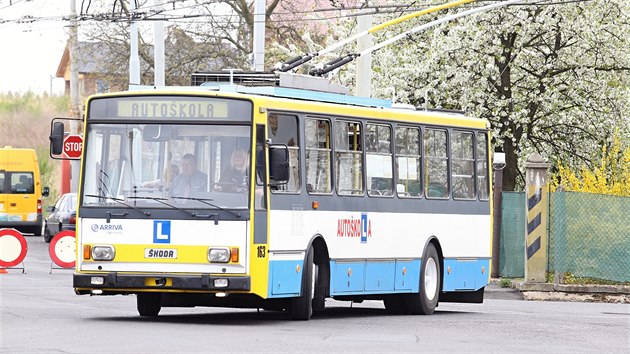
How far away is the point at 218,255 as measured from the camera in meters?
16.7

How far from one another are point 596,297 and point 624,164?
15.8ft

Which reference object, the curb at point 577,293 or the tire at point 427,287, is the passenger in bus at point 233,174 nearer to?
the tire at point 427,287

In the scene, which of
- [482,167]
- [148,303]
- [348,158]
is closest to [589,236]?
[482,167]

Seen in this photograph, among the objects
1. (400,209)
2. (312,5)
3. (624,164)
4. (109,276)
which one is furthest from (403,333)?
(312,5)

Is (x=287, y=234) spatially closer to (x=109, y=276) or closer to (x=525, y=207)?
(x=109, y=276)

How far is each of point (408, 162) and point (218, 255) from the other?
4.59 meters

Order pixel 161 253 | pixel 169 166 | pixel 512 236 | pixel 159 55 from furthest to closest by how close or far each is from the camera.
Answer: pixel 159 55
pixel 512 236
pixel 169 166
pixel 161 253

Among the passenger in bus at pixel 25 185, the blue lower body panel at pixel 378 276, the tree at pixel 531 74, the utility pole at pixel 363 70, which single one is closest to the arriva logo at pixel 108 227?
the blue lower body panel at pixel 378 276

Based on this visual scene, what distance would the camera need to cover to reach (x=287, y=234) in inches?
685

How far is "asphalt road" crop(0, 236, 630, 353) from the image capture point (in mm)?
13969

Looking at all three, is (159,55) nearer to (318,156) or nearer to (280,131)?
(318,156)

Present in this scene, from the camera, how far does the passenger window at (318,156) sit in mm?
18203

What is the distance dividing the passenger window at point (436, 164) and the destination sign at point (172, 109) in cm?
468

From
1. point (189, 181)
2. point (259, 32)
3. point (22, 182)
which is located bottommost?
point (189, 181)
